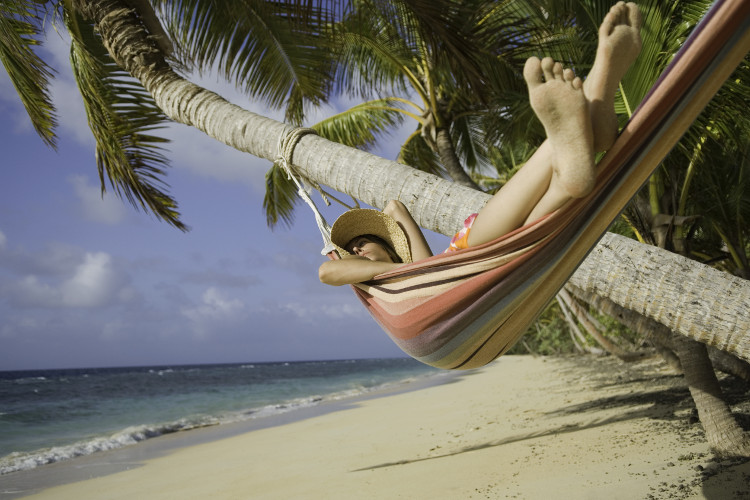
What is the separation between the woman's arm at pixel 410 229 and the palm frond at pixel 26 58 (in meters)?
2.27

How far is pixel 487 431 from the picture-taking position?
506 cm

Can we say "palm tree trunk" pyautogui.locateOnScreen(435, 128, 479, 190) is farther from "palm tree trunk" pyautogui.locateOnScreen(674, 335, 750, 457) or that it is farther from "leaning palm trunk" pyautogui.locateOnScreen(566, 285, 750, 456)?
"palm tree trunk" pyautogui.locateOnScreen(674, 335, 750, 457)

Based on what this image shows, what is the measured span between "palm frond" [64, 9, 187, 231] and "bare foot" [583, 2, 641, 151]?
315 cm

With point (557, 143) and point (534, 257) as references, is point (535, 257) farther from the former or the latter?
point (557, 143)

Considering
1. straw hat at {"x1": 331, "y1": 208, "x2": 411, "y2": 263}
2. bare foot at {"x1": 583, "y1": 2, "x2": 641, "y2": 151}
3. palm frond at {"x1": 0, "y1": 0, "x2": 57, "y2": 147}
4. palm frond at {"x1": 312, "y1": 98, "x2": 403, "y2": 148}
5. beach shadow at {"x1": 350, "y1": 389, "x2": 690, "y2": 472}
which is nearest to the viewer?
bare foot at {"x1": 583, "y1": 2, "x2": 641, "y2": 151}

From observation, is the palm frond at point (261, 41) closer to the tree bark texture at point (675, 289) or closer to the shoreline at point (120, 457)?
the tree bark texture at point (675, 289)

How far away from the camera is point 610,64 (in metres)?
1.11

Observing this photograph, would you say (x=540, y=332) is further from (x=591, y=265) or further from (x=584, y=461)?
(x=591, y=265)

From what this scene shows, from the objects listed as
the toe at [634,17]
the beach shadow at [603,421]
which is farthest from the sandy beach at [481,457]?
the toe at [634,17]

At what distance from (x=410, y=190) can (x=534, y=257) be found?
0.76m

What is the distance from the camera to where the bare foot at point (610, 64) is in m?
1.11

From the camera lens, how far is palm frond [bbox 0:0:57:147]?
2.91 m

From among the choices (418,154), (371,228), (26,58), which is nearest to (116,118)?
(26,58)

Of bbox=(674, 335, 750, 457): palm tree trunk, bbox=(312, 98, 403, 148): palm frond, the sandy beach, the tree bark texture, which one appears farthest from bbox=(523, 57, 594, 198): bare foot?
bbox=(312, 98, 403, 148): palm frond
